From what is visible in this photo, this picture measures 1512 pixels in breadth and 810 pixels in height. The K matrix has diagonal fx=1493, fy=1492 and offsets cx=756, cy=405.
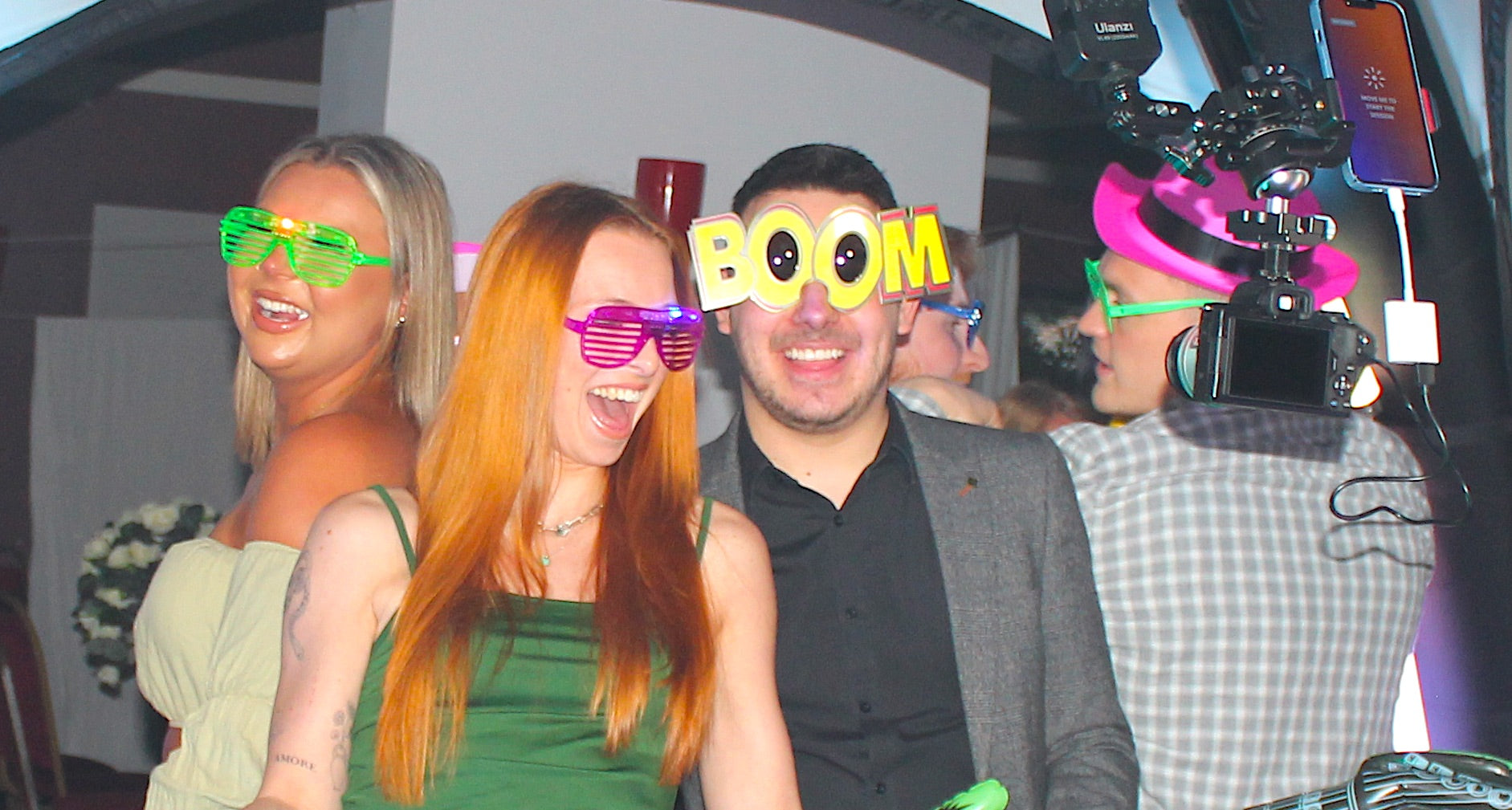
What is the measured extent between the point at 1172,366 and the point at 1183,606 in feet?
1.51

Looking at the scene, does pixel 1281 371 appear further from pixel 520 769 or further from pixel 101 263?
pixel 101 263

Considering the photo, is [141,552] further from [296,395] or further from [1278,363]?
[1278,363]

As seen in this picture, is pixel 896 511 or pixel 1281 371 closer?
pixel 1281 371

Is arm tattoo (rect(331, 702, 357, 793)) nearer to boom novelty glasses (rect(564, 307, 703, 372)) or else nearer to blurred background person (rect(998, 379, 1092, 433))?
boom novelty glasses (rect(564, 307, 703, 372))

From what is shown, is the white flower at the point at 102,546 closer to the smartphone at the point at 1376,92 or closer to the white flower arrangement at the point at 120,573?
the white flower arrangement at the point at 120,573

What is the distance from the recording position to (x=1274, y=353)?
2.17 m

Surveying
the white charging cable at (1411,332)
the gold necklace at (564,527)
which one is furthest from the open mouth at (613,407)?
the white charging cable at (1411,332)

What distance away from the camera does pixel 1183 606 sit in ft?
8.14

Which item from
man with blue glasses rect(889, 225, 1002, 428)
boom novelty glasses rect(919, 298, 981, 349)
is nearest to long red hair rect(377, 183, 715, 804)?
man with blue glasses rect(889, 225, 1002, 428)

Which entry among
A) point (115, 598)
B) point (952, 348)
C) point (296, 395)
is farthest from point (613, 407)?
point (115, 598)

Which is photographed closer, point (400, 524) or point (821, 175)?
point (400, 524)

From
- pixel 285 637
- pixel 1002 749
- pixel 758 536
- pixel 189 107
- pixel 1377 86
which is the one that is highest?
pixel 189 107

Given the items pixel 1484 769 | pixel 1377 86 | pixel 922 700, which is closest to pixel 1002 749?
pixel 922 700

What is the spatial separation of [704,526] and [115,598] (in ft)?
13.5
